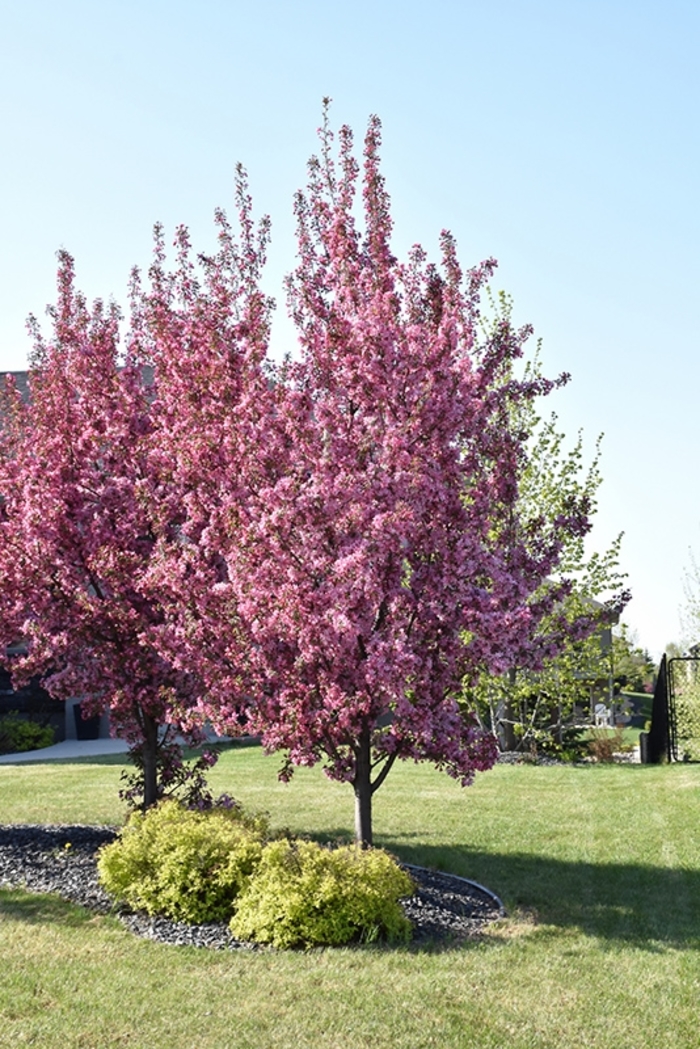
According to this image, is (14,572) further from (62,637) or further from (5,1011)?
(5,1011)

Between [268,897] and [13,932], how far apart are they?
1.86 meters

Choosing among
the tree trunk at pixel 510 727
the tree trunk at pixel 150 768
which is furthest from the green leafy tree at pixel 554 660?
the tree trunk at pixel 150 768

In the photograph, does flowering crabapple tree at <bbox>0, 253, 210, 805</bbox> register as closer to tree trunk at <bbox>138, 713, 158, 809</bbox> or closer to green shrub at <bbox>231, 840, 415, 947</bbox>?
tree trunk at <bbox>138, 713, 158, 809</bbox>

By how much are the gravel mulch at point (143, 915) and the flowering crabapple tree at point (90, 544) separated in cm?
117

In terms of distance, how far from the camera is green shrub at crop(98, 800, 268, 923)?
842 centimetres

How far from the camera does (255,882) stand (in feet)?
26.7

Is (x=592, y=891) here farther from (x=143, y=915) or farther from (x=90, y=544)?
(x=90, y=544)

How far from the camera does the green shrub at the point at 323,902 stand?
7762 millimetres

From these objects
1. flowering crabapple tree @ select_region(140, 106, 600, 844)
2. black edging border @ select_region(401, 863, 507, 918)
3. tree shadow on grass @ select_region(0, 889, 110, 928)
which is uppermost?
flowering crabapple tree @ select_region(140, 106, 600, 844)

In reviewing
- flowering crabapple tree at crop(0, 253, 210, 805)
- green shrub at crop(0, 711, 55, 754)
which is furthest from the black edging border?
green shrub at crop(0, 711, 55, 754)

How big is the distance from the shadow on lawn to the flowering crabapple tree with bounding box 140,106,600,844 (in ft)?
4.27

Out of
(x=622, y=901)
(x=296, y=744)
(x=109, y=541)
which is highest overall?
(x=109, y=541)

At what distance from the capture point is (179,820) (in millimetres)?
9594

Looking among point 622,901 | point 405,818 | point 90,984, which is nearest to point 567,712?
point 405,818
